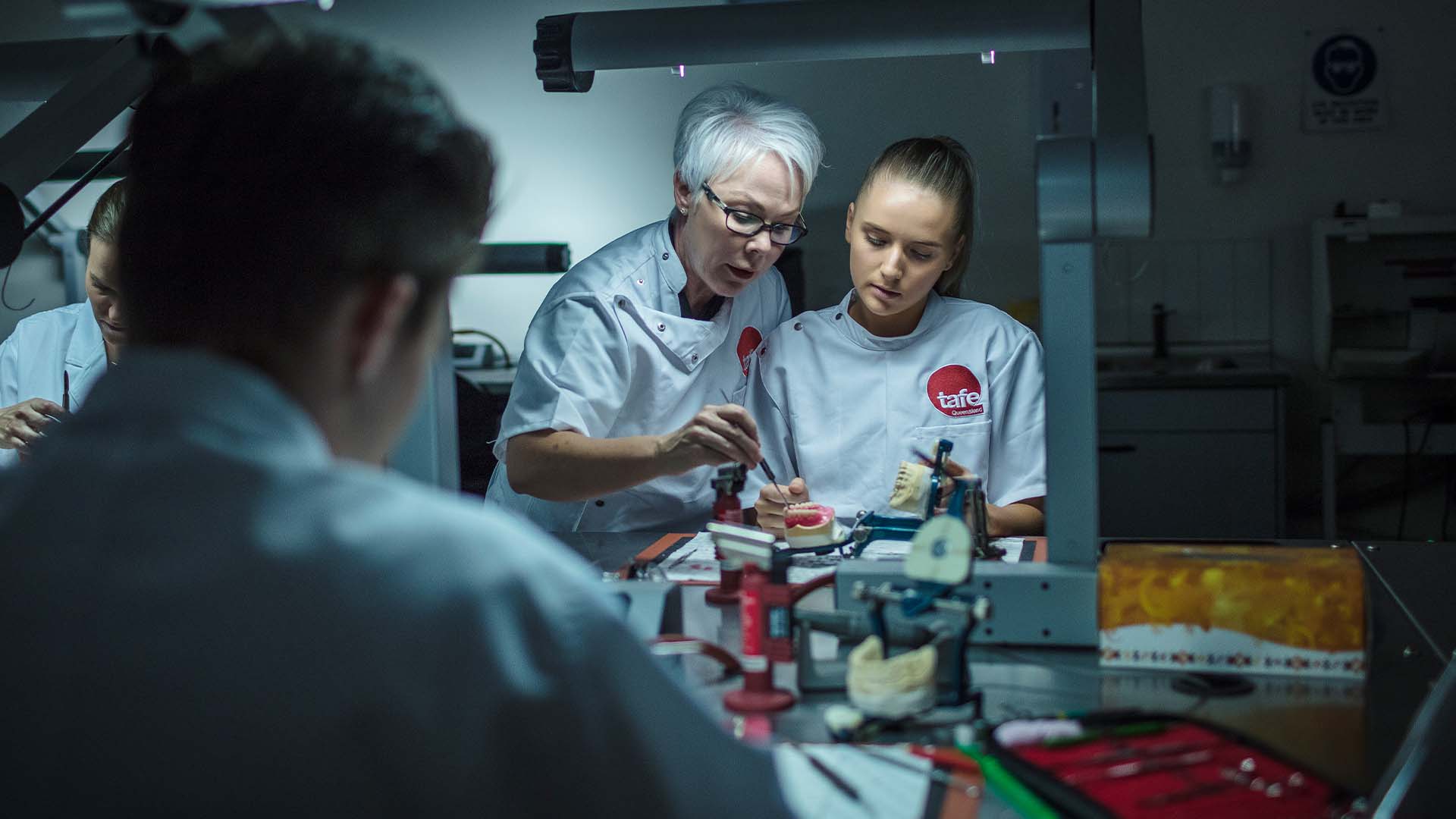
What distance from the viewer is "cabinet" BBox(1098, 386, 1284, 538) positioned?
4.39 meters

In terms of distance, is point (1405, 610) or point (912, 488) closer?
point (1405, 610)

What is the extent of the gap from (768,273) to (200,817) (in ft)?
6.49

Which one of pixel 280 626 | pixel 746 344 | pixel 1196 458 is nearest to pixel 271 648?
pixel 280 626

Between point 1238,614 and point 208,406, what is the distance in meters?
1.03

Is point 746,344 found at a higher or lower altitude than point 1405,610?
higher

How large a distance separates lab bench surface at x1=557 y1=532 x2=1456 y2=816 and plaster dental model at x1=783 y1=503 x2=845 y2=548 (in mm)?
323

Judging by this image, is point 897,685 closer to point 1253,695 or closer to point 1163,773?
point 1163,773

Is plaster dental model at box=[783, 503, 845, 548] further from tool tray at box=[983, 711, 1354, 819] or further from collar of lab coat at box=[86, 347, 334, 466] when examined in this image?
collar of lab coat at box=[86, 347, 334, 466]

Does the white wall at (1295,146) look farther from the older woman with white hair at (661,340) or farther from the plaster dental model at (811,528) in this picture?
the plaster dental model at (811,528)

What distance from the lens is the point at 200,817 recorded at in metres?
0.60

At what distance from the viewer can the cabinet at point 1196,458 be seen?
439 centimetres

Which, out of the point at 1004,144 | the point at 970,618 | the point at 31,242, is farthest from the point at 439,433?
the point at 1004,144

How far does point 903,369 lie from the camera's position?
232 centimetres

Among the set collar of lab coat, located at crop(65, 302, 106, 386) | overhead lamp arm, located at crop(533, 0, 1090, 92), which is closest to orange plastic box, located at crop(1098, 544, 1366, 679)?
overhead lamp arm, located at crop(533, 0, 1090, 92)
